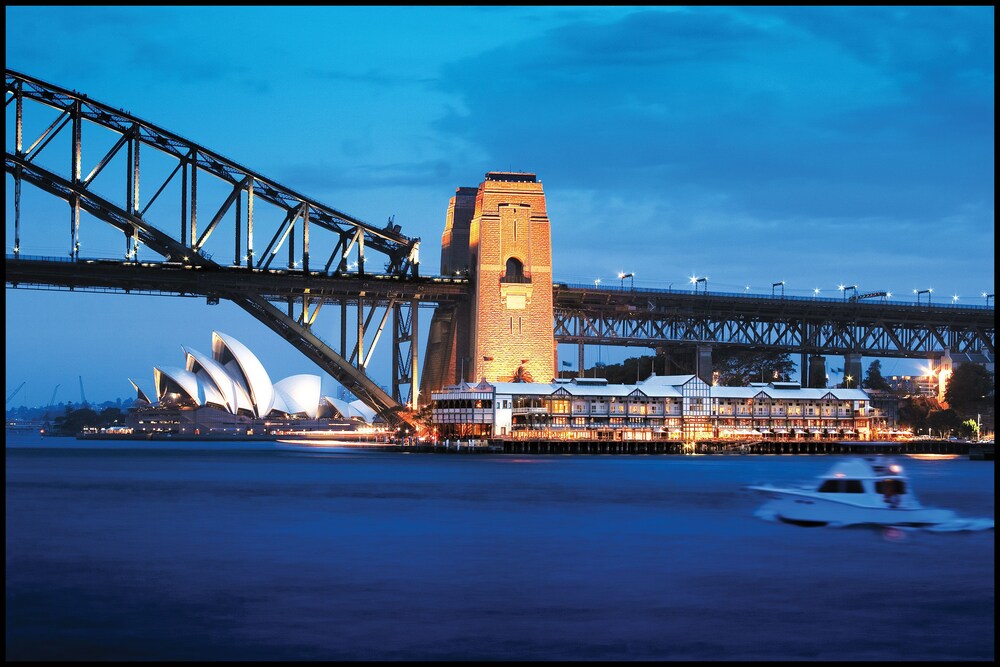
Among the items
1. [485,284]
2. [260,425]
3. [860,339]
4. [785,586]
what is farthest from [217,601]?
[260,425]

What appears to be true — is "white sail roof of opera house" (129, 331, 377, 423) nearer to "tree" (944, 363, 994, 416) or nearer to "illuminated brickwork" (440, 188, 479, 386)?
"illuminated brickwork" (440, 188, 479, 386)

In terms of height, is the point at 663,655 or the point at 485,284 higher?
the point at 485,284

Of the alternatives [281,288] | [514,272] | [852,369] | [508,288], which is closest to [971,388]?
[852,369]

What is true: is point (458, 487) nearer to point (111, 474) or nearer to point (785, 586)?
point (111, 474)

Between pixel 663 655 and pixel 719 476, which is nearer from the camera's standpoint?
pixel 663 655

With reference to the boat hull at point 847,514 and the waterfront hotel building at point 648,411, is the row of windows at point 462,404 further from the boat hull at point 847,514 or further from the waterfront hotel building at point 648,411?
the boat hull at point 847,514

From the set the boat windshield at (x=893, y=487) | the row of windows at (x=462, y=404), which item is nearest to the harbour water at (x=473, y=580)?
the boat windshield at (x=893, y=487)
